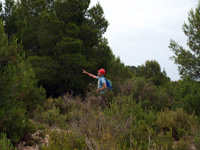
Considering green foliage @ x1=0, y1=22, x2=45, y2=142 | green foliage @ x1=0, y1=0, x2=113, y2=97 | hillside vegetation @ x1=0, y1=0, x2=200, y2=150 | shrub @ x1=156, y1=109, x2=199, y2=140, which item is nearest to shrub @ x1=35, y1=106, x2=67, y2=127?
hillside vegetation @ x1=0, y1=0, x2=200, y2=150

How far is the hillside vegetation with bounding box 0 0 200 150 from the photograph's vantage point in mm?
5223

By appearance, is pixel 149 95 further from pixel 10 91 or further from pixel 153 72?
pixel 153 72

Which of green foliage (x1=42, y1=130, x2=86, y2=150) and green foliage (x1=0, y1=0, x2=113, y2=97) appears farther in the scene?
green foliage (x1=0, y1=0, x2=113, y2=97)

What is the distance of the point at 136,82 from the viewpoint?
30.8 feet

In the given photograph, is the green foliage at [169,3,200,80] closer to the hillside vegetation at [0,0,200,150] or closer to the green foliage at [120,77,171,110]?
the hillside vegetation at [0,0,200,150]

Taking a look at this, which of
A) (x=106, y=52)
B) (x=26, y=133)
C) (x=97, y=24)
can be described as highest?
(x=97, y=24)

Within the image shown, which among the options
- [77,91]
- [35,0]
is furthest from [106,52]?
[35,0]

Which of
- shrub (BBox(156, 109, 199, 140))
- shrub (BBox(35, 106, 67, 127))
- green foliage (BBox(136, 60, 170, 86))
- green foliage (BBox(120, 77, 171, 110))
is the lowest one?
shrub (BBox(35, 106, 67, 127))

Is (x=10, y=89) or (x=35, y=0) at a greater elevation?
(x=35, y=0)

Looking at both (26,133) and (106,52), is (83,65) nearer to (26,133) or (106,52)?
(106,52)

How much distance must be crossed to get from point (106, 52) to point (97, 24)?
8.82 feet

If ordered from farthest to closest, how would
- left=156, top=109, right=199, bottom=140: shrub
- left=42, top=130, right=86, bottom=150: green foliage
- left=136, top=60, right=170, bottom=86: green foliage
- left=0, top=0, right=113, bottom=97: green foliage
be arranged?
1. left=136, top=60, right=170, bottom=86: green foliage
2. left=0, top=0, right=113, bottom=97: green foliage
3. left=156, top=109, right=199, bottom=140: shrub
4. left=42, top=130, right=86, bottom=150: green foliage

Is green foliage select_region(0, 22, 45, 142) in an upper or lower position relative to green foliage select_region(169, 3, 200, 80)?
lower

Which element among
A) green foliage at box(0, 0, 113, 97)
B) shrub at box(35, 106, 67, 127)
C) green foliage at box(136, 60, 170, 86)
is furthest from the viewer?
green foliage at box(136, 60, 170, 86)
